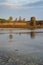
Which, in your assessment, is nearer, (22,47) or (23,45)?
(22,47)

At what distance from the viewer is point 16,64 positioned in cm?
809

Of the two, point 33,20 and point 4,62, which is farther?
point 33,20

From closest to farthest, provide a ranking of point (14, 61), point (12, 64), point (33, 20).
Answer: point (12, 64)
point (14, 61)
point (33, 20)

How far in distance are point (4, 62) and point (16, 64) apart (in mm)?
530

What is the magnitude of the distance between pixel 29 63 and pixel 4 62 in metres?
1.00

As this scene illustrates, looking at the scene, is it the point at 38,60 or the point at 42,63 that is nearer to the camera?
the point at 42,63

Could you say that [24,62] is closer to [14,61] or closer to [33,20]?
[14,61]

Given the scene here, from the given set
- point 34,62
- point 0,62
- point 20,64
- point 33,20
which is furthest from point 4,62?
point 33,20

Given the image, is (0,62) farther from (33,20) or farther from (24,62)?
(33,20)

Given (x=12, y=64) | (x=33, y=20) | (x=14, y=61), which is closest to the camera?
(x=12, y=64)

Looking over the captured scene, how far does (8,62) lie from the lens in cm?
832

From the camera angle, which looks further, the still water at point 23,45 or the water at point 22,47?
the still water at point 23,45

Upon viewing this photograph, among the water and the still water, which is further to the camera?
the still water

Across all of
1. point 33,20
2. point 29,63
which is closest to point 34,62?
point 29,63
